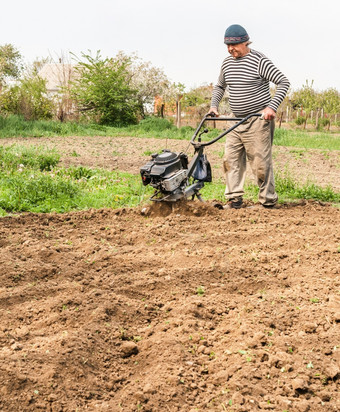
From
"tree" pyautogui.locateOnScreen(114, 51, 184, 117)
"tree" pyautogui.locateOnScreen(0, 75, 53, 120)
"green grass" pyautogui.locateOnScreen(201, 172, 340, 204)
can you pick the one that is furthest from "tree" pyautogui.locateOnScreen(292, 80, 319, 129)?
"green grass" pyautogui.locateOnScreen(201, 172, 340, 204)

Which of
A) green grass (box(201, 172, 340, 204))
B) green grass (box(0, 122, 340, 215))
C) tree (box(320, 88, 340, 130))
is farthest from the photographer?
tree (box(320, 88, 340, 130))

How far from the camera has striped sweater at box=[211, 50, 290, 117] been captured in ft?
19.5

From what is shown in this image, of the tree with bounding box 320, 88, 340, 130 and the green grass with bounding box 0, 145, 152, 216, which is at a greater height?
the tree with bounding box 320, 88, 340, 130

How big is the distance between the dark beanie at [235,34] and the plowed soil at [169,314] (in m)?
2.05

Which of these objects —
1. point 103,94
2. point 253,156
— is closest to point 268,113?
point 253,156

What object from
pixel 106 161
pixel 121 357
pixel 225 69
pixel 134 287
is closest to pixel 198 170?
pixel 225 69

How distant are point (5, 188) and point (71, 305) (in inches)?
155

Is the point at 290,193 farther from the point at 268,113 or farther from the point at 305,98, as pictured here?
the point at 305,98

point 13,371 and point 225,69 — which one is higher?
point 225,69

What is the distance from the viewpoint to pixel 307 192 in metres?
7.70

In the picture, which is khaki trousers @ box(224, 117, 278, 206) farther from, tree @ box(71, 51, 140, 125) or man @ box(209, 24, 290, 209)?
tree @ box(71, 51, 140, 125)

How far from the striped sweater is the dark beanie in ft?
0.89

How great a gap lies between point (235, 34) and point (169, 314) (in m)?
3.68

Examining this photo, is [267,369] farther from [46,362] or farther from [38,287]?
[38,287]
